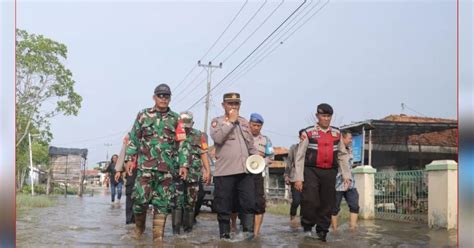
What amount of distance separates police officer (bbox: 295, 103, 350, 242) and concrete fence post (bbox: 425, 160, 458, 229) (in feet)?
8.91

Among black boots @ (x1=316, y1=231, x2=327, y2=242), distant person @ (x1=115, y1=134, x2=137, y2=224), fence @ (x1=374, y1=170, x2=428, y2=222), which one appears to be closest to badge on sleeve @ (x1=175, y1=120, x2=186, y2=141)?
distant person @ (x1=115, y1=134, x2=137, y2=224)

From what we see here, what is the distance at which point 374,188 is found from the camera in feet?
39.3

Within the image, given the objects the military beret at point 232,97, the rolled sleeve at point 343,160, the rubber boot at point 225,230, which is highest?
the military beret at point 232,97

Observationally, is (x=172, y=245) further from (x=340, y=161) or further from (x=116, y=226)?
(x=116, y=226)

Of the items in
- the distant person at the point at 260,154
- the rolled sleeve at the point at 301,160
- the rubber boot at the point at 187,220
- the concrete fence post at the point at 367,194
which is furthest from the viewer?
the concrete fence post at the point at 367,194

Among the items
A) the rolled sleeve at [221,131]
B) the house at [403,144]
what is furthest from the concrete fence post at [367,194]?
the house at [403,144]

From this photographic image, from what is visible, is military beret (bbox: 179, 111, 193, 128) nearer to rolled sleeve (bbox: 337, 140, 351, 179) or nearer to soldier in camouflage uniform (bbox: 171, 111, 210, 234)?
soldier in camouflage uniform (bbox: 171, 111, 210, 234)

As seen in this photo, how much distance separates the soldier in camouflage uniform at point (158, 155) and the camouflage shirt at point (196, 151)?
1.41m

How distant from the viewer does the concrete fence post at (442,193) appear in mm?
8539

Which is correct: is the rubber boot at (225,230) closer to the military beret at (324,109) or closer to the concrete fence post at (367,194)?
the military beret at (324,109)

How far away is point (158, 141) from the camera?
605 cm

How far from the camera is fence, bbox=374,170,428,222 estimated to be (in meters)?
9.98

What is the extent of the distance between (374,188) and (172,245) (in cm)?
719

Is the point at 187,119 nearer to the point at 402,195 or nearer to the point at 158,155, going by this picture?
the point at 158,155
